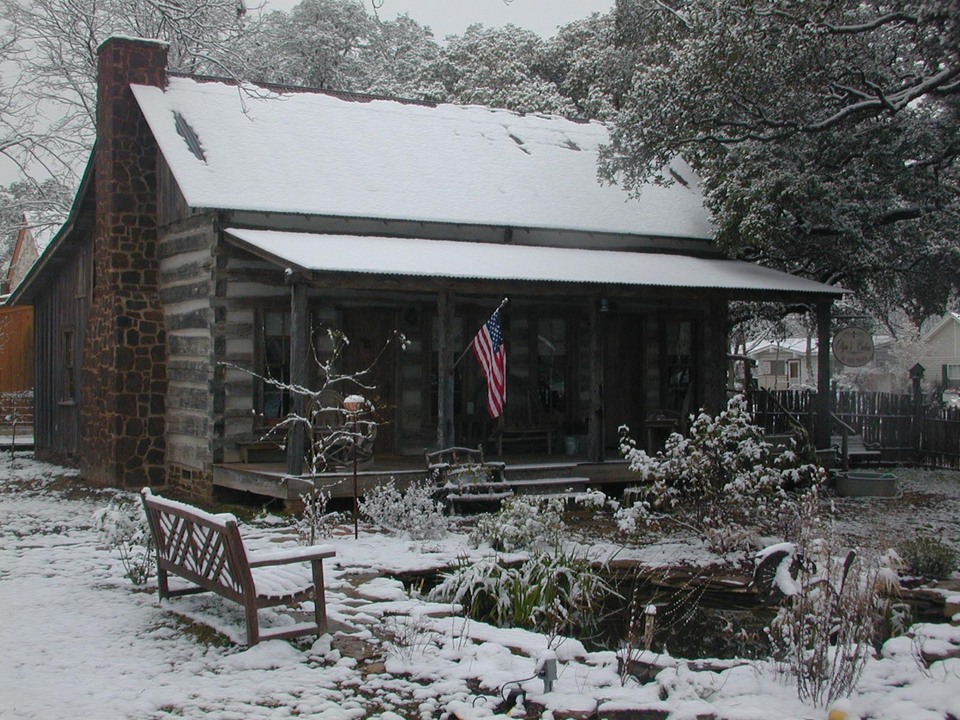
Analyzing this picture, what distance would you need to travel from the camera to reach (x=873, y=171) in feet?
51.8

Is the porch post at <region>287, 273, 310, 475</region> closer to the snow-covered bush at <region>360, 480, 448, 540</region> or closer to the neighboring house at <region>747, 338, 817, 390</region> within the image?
the snow-covered bush at <region>360, 480, 448, 540</region>

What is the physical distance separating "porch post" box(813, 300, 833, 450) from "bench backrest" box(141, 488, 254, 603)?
10.7 meters

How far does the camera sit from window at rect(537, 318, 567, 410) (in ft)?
54.4

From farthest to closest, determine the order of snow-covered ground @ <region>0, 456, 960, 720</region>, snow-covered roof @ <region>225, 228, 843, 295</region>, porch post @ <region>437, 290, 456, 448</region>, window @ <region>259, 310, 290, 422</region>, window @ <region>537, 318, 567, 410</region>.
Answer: window @ <region>537, 318, 567, 410</region> < window @ <region>259, 310, 290, 422</region> < porch post @ <region>437, 290, 456, 448</region> < snow-covered roof @ <region>225, 228, 843, 295</region> < snow-covered ground @ <region>0, 456, 960, 720</region>

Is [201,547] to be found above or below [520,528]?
above

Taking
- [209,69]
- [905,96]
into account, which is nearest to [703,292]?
[905,96]

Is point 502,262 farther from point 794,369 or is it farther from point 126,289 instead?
point 794,369

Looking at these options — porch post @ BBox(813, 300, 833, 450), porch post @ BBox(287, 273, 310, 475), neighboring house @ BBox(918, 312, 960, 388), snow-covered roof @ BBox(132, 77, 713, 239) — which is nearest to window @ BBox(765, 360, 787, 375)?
neighboring house @ BBox(918, 312, 960, 388)

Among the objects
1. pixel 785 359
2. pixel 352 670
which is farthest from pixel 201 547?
pixel 785 359

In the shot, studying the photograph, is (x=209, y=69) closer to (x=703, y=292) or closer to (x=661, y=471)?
(x=703, y=292)

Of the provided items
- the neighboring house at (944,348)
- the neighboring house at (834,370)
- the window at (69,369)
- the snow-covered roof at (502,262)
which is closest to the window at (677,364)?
the snow-covered roof at (502,262)

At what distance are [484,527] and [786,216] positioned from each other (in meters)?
8.38

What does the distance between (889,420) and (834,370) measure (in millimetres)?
38161

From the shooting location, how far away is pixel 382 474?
12.6 meters
